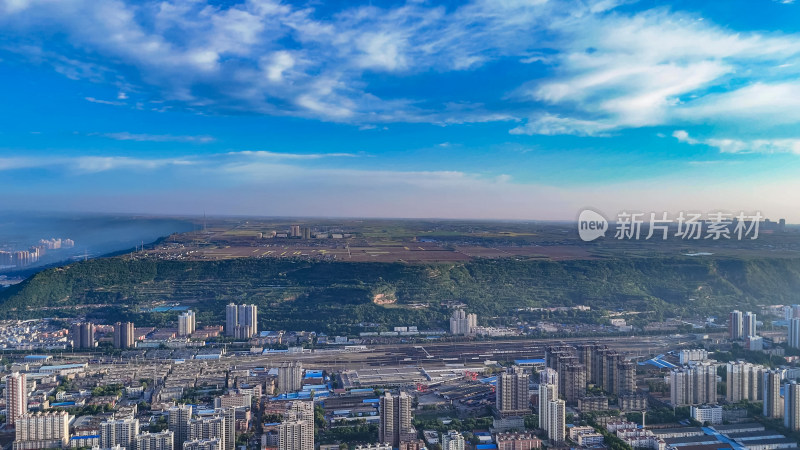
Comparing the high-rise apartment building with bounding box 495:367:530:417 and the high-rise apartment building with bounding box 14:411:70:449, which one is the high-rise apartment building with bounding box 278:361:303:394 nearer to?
the high-rise apartment building with bounding box 14:411:70:449

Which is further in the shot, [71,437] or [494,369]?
[494,369]

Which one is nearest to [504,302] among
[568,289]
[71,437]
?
[568,289]

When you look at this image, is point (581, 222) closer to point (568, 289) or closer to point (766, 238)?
point (568, 289)

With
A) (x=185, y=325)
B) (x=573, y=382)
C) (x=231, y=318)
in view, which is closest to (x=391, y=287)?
(x=231, y=318)

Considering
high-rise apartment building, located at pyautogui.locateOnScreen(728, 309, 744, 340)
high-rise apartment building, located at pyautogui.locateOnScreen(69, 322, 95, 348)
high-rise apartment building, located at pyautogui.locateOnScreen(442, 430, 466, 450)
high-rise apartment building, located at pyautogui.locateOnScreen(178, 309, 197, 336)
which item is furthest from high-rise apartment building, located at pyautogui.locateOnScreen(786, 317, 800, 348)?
high-rise apartment building, located at pyautogui.locateOnScreen(69, 322, 95, 348)

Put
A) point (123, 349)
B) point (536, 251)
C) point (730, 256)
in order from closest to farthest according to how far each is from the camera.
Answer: point (123, 349) < point (730, 256) < point (536, 251)

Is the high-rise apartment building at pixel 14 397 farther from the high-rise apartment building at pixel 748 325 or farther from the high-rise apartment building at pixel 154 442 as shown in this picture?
the high-rise apartment building at pixel 748 325

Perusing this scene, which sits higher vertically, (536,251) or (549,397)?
(536,251)

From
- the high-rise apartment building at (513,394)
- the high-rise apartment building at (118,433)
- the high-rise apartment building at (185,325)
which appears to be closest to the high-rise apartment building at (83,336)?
the high-rise apartment building at (185,325)

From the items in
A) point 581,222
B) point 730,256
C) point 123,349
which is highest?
point 581,222
